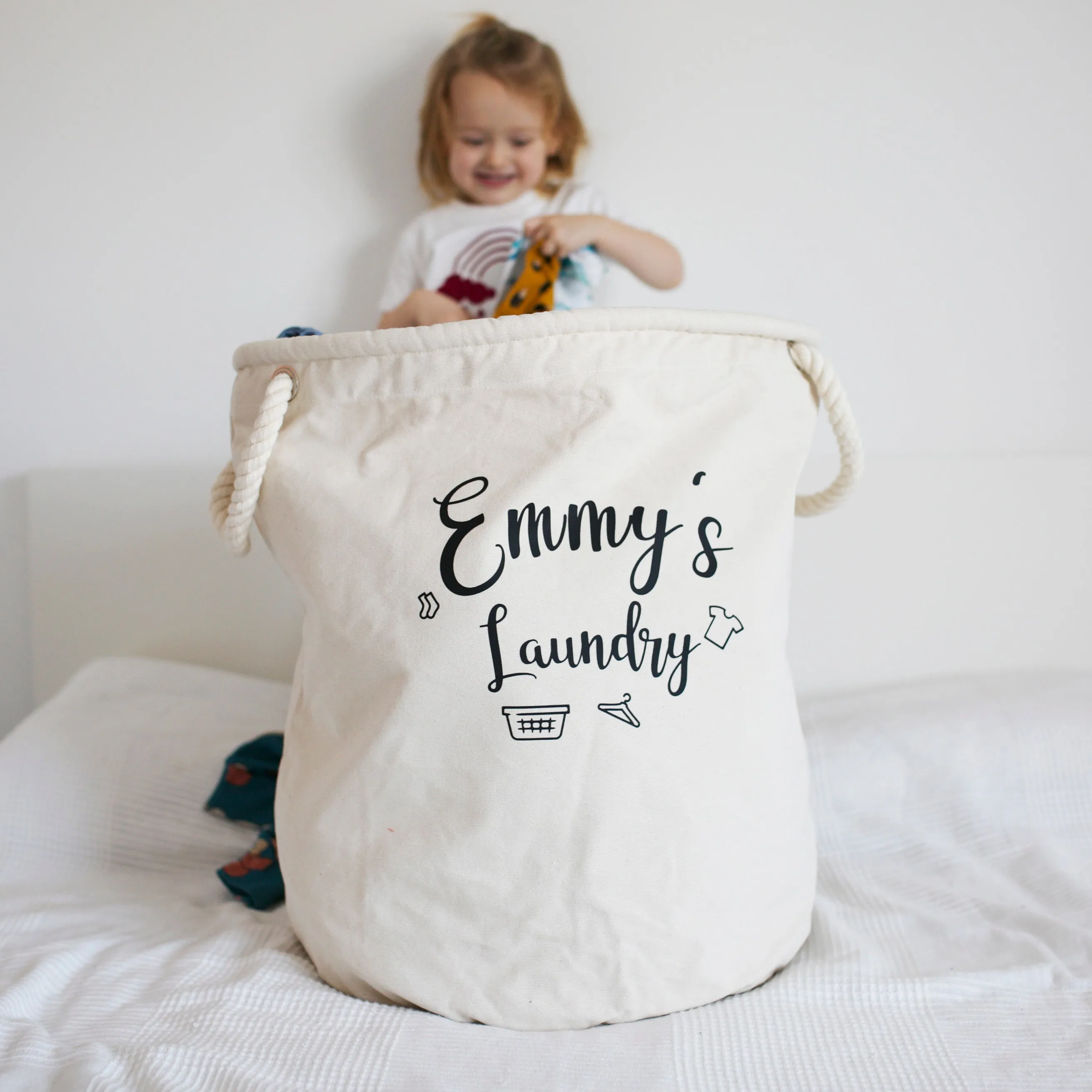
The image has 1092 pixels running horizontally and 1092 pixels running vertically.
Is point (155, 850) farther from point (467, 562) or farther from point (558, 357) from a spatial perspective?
point (558, 357)

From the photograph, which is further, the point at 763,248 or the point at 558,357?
the point at 763,248

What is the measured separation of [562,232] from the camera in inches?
38.3

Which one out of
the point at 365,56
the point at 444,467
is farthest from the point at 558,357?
the point at 365,56

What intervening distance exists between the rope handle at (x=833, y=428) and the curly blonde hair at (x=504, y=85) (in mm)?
576

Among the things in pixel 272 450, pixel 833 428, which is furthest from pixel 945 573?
pixel 272 450

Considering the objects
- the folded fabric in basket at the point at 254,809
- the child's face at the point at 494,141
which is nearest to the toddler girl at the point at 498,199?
the child's face at the point at 494,141

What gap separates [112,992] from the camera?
64 centimetres

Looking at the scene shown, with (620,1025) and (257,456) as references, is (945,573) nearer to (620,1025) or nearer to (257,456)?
(620,1025)

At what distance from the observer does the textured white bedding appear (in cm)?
57

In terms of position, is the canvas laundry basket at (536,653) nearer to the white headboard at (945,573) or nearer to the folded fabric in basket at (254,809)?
the folded fabric in basket at (254,809)

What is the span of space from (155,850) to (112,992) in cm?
27

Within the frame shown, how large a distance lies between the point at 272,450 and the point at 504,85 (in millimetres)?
628

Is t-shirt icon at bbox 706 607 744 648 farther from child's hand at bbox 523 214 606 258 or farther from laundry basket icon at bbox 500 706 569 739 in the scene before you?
child's hand at bbox 523 214 606 258

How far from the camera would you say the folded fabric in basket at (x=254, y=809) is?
0.81m
